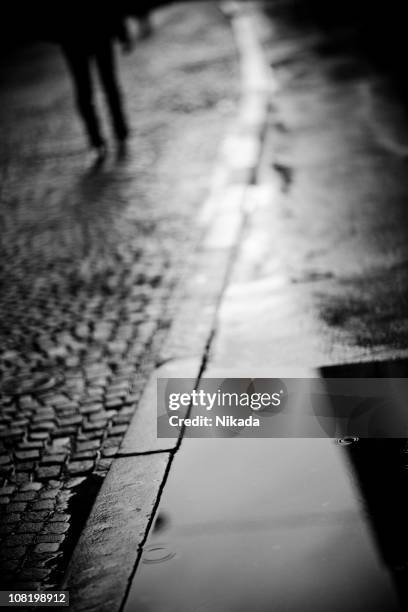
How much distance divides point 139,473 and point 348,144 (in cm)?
554

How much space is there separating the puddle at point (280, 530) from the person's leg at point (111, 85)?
6654mm

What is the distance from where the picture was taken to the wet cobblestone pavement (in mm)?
3152

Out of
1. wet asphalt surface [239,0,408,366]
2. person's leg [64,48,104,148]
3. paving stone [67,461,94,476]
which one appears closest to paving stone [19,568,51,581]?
paving stone [67,461,94,476]

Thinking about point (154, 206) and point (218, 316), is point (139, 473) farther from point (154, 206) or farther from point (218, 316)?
point (154, 206)

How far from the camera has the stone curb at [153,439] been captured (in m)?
2.59

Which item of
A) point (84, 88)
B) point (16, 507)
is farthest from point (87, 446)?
point (84, 88)

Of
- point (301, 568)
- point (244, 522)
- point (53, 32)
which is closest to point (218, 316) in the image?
point (244, 522)

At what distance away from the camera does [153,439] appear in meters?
3.33

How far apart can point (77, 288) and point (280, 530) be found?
10.0 ft

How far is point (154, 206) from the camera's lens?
266 inches

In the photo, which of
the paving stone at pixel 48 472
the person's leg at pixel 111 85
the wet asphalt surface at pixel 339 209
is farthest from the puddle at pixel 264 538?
the person's leg at pixel 111 85

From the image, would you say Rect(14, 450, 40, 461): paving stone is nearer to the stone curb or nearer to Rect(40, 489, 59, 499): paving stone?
Rect(40, 489, 59, 499): paving stone

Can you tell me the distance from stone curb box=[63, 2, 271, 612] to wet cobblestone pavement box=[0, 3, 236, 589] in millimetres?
85

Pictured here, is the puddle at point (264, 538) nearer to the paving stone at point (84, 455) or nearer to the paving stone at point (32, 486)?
the paving stone at point (84, 455)
